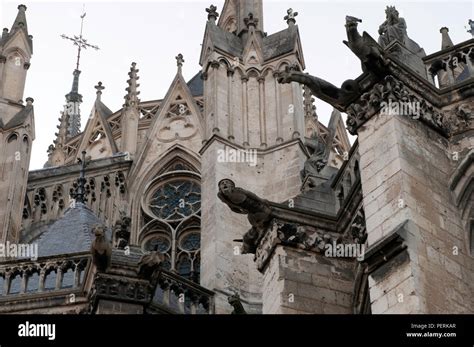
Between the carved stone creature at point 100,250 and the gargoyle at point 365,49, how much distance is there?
3989mm

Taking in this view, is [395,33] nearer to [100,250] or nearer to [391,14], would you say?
[391,14]

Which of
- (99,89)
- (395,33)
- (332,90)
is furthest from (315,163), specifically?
(99,89)

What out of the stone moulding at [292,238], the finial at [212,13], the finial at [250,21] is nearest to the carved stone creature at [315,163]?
the stone moulding at [292,238]

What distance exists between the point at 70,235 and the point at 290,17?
6.86 metres

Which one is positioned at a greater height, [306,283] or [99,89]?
[99,89]

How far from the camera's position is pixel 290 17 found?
23.1 meters

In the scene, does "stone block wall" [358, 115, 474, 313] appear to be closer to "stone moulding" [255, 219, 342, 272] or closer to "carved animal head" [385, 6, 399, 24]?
"stone moulding" [255, 219, 342, 272]

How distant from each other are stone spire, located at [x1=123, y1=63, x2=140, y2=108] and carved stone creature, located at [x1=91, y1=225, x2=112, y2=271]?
13937 mm

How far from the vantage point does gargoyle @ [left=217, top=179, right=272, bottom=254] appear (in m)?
13.0

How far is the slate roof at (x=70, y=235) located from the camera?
18.4 metres

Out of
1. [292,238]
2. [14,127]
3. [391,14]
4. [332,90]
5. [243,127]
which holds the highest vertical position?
[14,127]

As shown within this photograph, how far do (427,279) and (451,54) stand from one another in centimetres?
343

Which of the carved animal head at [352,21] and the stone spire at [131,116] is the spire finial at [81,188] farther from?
the carved animal head at [352,21]
